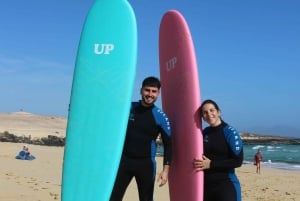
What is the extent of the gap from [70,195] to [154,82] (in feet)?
3.86

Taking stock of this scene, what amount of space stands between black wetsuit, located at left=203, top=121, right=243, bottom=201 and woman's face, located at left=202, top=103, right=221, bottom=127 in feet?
0.13

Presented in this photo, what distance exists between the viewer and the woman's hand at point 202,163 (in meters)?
3.26

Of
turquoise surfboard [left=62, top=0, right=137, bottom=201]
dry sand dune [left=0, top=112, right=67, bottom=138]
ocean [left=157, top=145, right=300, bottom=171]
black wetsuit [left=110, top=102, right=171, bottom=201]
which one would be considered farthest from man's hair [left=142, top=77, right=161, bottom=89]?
dry sand dune [left=0, top=112, right=67, bottom=138]

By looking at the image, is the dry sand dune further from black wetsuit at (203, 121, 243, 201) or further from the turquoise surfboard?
black wetsuit at (203, 121, 243, 201)

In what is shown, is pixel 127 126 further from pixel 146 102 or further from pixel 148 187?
pixel 148 187

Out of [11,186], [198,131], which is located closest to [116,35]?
[198,131]

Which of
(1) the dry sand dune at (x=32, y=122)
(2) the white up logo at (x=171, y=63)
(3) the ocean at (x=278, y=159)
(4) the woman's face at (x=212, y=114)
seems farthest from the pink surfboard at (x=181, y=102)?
(1) the dry sand dune at (x=32, y=122)

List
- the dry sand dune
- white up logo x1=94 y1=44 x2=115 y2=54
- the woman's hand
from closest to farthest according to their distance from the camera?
the woman's hand
white up logo x1=94 y1=44 x2=115 y2=54
the dry sand dune

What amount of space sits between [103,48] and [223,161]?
4.77 ft

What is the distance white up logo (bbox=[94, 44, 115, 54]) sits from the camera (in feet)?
12.4

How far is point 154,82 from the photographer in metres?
3.37

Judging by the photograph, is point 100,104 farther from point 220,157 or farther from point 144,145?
point 220,157

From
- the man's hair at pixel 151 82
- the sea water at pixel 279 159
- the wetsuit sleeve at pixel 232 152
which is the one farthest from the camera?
the sea water at pixel 279 159

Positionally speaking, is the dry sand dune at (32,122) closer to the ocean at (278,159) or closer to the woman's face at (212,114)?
the ocean at (278,159)
